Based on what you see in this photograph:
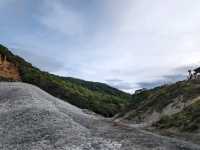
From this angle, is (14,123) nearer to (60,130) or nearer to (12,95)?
(60,130)

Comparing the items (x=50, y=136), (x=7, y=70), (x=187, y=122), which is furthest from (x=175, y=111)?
(x=7, y=70)

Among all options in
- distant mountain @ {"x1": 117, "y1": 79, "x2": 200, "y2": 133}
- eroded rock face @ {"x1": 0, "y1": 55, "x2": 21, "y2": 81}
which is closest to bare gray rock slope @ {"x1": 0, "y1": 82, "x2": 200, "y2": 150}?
distant mountain @ {"x1": 117, "y1": 79, "x2": 200, "y2": 133}

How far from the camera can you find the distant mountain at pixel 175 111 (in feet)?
266

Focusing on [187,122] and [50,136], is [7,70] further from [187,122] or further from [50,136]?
[50,136]

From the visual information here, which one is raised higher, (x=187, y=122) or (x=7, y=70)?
(x=7, y=70)

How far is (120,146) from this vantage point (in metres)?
45.1

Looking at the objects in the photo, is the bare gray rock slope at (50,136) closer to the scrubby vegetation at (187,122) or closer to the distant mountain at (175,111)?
the scrubby vegetation at (187,122)

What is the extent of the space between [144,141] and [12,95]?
33.9 m

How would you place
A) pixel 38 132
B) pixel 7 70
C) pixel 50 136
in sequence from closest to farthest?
pixel 50 136, pixel 38 132, pixel 7 70

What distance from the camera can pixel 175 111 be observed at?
106562mm

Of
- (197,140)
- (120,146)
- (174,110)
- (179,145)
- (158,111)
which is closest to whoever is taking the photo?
(120,146)

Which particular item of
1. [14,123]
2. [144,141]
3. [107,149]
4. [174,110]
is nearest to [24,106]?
[14,123]

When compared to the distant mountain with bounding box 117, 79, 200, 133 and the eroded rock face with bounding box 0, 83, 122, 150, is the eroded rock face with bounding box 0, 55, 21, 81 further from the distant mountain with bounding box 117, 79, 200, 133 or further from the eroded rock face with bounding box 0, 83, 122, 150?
the eroded rock face with bounding box 0, 83, 122, 150

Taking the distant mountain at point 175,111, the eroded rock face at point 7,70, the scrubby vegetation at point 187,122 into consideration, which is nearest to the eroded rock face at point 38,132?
the scrubby vegetation at point 187,122
